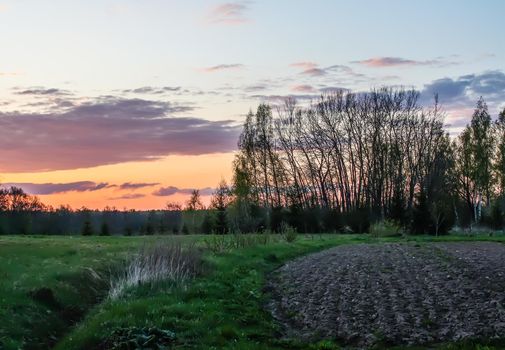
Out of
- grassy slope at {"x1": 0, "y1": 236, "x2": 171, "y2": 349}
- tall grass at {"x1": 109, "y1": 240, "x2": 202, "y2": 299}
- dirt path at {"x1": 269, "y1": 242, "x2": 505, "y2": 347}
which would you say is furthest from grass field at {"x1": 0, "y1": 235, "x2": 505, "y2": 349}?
dirt path at {"x1": 269, "y1": 242, "x2": 505, "y2": 347}

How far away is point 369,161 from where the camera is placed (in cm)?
9588

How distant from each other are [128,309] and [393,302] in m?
7.61

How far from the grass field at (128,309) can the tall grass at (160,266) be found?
0.65 meters

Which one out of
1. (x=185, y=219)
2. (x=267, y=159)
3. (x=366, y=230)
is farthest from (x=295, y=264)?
(x=267, y=159)

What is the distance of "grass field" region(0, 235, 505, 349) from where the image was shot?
13711mm

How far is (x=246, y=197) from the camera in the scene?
8794 centimetres

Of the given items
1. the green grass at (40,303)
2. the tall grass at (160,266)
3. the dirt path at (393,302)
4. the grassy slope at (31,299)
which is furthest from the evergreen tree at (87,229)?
the tall grass at (160,266)

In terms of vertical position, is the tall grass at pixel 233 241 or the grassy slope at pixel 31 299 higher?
the tall grass at pixel 233 241

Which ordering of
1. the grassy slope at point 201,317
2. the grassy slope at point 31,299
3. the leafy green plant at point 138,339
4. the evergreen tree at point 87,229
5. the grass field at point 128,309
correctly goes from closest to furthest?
the leafy green plant at point 138,339
the grassy slope at point 201,317
the grass field at point 128,309
the grassy slope at point 31,299
the evergreen tree at point 87,229

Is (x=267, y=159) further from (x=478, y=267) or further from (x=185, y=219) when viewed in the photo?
(x=478, y=267)

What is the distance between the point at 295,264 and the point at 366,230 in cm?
4676

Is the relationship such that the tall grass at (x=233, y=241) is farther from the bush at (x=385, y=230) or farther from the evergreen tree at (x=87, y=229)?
the evergreen tree at (x=87, y=229)

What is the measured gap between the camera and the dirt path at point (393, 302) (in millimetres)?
13383

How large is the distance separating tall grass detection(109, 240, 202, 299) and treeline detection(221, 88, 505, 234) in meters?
57.1
